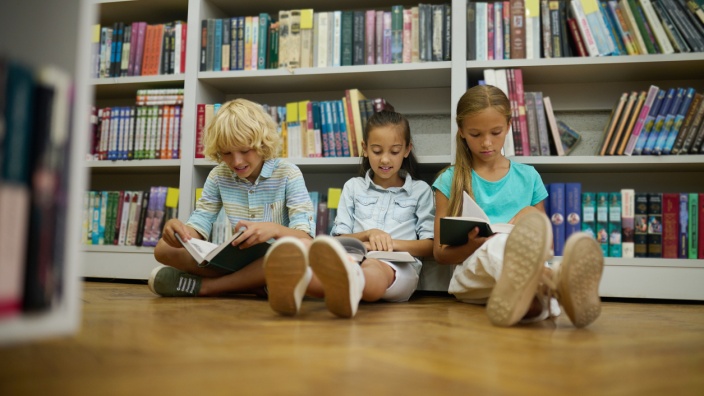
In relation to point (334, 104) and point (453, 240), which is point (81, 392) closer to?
point (453, 240)

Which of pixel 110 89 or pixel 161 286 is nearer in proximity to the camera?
pixel 161 286

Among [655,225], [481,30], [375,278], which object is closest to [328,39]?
[481,30]

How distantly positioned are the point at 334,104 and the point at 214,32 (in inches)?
24.1

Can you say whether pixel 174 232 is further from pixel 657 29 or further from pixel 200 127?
pixel 657 29

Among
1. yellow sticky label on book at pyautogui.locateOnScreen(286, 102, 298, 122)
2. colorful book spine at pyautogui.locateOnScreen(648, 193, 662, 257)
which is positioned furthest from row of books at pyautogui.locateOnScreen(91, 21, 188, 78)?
colorful book spine at pyautogui.locateOnScreen(648, 193, 662, 257)

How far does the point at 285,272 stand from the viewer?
3.91 ft

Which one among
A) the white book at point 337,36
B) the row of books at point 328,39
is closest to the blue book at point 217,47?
the row of books at point 328,39

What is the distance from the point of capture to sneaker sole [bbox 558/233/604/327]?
3.54ft

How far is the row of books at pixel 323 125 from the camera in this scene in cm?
216

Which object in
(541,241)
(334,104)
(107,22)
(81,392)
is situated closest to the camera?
(81,392)

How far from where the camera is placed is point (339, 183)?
250 cm

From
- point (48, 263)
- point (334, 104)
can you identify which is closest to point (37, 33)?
point (48, 263)

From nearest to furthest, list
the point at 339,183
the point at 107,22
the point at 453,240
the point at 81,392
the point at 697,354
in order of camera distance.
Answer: the point at 81,392
the point at 697,354
the point at 453,240
the point at 339,183
the point at 107,22

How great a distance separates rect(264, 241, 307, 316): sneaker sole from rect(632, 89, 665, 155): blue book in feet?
4.65
